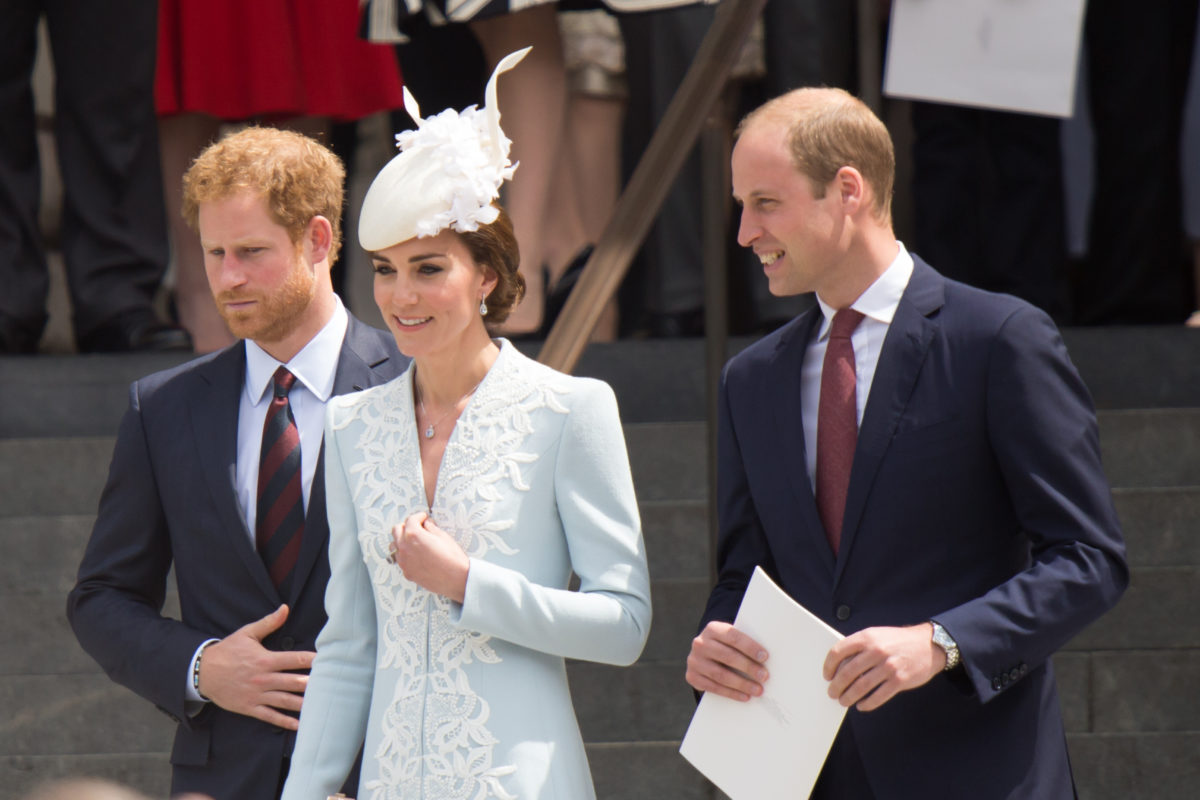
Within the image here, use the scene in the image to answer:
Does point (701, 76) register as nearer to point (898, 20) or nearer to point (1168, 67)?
point (898, 20)

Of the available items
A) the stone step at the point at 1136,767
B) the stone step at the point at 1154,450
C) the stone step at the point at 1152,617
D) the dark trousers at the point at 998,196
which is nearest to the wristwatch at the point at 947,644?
the stone step at the point at 1136,767

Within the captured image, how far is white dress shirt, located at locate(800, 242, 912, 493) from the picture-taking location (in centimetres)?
262

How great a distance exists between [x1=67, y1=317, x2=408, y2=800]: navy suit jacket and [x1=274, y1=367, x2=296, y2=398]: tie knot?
0.23 ft

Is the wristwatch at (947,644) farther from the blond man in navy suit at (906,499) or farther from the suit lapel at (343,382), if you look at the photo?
the suit lapel at (343,382)

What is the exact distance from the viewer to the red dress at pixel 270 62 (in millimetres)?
5113

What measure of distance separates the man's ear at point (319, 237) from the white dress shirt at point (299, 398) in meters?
0.12

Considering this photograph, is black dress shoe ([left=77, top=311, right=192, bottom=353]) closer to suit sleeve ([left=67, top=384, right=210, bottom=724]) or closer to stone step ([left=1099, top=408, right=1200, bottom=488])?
suit sleeve ([left=67, top=384, right=210, bottom=724])

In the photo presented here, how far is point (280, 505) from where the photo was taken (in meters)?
2.87

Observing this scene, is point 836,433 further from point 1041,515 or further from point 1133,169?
point 1133,169

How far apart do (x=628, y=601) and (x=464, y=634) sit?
0.83 ft

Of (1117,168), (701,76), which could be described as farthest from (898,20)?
(701,76)

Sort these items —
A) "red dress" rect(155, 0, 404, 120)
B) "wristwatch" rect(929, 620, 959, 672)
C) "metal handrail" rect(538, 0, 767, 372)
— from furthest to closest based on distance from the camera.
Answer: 1. "red dress" rect(155, 0, 404, 120)
2. "metal handrail" rect(538, 0, 767, 372)
3. "wristwatch" rect(929, 620, 959, 672)

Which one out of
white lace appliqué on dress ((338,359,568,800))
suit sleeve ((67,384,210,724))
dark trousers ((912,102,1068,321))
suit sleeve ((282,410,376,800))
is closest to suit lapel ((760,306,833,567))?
white lace appliqué on dress ((338,359,568,800))

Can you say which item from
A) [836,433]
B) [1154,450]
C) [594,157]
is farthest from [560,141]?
[836,433]
